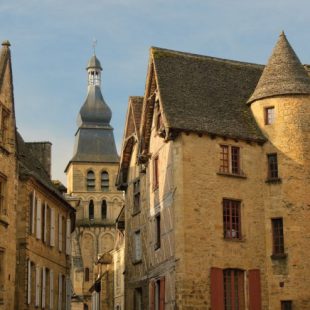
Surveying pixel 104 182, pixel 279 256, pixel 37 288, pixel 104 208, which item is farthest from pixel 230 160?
pixel 104 182

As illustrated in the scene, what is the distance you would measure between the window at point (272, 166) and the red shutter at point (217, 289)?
474 cm

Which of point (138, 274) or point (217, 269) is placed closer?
point (217, 269)

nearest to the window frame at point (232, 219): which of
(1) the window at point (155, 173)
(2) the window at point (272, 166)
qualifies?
(2) the window at point (272, 166)

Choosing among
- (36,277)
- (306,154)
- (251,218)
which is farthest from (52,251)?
(306,154)

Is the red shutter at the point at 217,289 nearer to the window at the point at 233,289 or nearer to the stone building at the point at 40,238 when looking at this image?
the window at the point at 233,289

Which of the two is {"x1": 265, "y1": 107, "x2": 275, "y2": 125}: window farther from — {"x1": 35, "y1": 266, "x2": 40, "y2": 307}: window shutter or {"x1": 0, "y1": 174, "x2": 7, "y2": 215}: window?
{"x1": 35, "y1": 266, "x2": 40, "y2": 307}: window shutter

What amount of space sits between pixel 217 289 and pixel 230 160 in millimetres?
5267

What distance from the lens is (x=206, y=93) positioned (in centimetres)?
3250

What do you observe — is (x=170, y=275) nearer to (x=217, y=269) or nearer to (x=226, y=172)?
(x=217, y=269)

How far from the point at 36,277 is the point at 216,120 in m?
9.68

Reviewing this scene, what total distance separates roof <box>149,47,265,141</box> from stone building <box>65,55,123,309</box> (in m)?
59.8

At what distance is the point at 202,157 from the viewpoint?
30.3 metres

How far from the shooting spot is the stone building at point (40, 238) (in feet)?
98.8

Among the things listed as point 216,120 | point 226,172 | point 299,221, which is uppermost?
point 216,120
